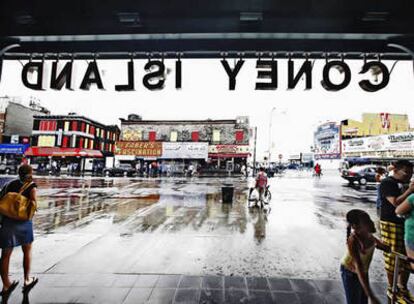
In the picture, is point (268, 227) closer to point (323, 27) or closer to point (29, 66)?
point (323, 27)

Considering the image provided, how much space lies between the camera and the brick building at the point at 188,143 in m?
33.6

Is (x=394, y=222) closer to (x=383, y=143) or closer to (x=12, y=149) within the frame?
(x=383, y=143)

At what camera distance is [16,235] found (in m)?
3.25

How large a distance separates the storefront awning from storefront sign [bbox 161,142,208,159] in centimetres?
2288

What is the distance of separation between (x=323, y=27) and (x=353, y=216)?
10.1 ft

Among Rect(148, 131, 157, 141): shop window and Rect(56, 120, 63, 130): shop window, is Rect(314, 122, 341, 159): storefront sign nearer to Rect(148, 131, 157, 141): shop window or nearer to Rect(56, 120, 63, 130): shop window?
Rect(148, 131, 157, 141): shop window

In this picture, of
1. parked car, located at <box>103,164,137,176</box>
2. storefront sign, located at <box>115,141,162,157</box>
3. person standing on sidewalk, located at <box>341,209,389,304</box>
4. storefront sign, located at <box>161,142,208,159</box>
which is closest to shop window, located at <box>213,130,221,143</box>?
storefront sign, located at <box>161,142,208,159</box>

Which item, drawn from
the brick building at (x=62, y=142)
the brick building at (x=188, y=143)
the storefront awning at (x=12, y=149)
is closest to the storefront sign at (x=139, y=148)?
the brick building at (x=188, y=143)

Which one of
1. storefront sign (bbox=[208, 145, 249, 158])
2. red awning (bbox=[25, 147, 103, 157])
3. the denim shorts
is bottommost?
the denim shorts

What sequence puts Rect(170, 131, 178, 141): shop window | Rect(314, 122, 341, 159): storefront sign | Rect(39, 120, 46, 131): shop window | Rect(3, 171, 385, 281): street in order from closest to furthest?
Rect(3, 171, 385, 281): street
Rect(170, 131, 178, 141): shop window
Rect(39, 120, 46, 131): shop window
Rect(314, 122, 341, 159): storefront sign

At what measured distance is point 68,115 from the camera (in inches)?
1524

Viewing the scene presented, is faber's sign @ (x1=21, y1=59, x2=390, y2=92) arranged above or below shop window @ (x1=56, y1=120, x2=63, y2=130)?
below

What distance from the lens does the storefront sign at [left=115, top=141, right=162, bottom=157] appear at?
34344 mm

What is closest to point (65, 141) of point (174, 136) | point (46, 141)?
point (46, 141)
